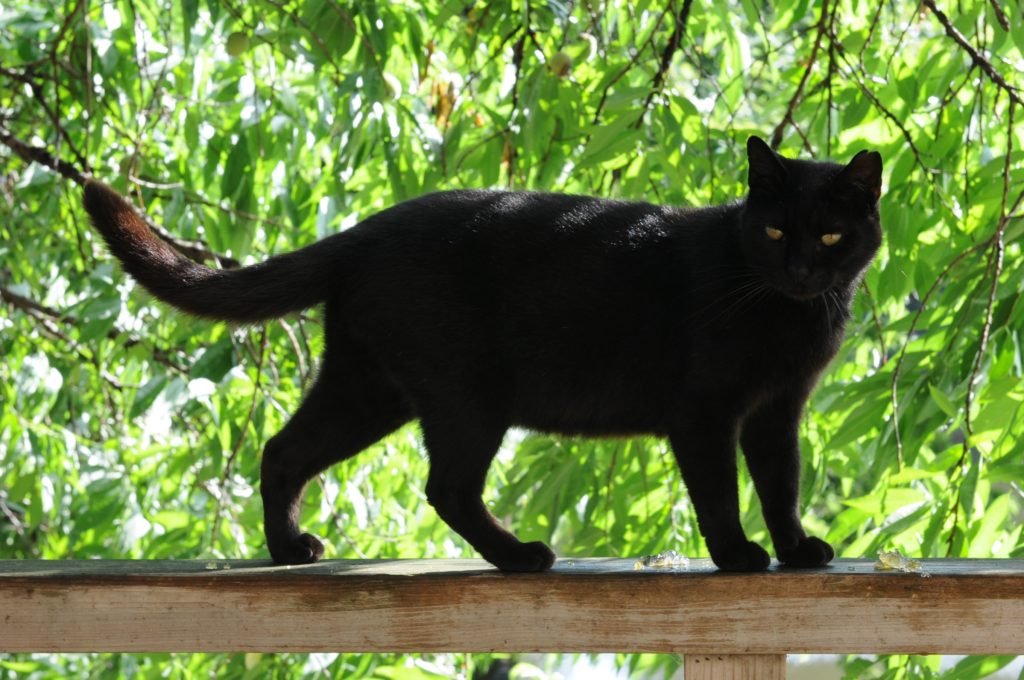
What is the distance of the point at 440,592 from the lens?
1638 mm

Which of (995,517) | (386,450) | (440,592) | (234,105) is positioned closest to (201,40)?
(234,105)

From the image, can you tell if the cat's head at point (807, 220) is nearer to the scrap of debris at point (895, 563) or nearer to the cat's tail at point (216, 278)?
the scrap of debris at point (895, 563)

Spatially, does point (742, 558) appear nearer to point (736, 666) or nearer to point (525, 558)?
point (736, 666)

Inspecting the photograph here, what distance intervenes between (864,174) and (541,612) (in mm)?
876

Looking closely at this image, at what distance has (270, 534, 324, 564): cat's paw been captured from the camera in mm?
2043

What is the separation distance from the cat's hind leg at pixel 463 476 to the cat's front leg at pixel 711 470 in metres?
0.25

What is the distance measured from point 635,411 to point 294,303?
0.61 meters

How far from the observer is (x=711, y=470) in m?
1.84

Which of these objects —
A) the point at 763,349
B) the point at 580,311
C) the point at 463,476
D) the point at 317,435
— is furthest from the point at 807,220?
the point at 317,435

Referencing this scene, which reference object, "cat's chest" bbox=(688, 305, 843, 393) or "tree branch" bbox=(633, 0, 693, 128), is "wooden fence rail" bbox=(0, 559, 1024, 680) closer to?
"cat's chest" bbox=(688, 305, 843, 393)

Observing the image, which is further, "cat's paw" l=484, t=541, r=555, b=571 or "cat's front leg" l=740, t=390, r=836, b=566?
"cat's front leg" l=740, t=390, r=836, b=566

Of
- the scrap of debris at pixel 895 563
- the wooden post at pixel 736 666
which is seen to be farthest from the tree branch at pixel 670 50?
the wooden post at pixel 736 666

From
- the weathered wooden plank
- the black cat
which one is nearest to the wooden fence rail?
the weathered wooden plank

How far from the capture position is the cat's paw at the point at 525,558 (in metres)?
1.84
